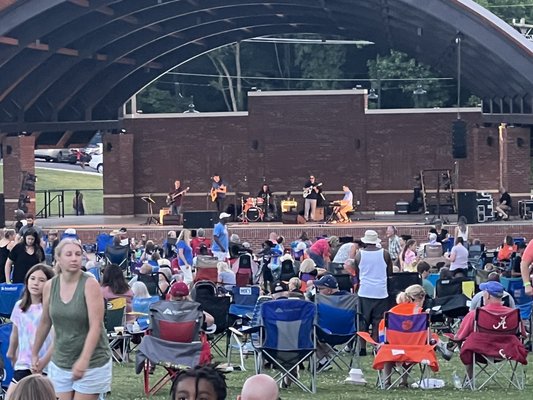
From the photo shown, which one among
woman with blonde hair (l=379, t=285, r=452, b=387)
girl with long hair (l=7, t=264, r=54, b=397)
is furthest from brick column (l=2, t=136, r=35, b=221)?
girl with long hair (l=7, t=264, r=54, b=397)

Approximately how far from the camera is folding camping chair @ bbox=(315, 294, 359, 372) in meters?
13.7

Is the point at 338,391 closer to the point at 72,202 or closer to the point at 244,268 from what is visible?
the point at 244,268

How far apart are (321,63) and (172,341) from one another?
158 ft

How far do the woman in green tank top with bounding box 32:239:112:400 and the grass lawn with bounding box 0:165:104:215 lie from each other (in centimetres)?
4331

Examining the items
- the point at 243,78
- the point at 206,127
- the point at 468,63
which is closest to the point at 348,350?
the point at 468,63

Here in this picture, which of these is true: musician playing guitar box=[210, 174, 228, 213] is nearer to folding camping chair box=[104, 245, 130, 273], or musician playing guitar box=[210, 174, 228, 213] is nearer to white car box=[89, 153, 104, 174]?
folding camping chair box=[104, 245, 130, 273]

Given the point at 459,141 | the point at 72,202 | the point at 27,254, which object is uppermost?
the point at 459,141

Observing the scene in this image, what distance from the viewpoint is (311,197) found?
38.0m

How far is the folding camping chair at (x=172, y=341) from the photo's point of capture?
39.0 feet

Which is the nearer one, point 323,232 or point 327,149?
point 323,232

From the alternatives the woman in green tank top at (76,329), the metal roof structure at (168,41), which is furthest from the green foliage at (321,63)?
the woman in green tank top at (76,329)

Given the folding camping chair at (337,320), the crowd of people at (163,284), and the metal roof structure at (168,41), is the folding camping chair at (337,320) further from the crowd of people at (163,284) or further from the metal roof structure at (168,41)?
the metal roof structure at (168,41)

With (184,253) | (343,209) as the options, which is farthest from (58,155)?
(184,253)

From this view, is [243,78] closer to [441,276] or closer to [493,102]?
[493,102]
